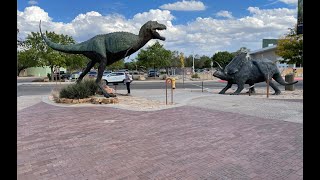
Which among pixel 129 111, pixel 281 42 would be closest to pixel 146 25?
pixel 129 111

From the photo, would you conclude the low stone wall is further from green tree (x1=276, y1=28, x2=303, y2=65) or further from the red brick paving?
green tree (x1=276, y1=28, x2=303, y2=65)

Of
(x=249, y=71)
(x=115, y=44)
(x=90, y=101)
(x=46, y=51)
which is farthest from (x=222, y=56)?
(x=90, y=101)

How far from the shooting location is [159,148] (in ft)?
17.4

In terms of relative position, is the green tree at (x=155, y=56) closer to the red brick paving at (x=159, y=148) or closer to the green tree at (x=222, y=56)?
the green tree at (x=222, y=56)

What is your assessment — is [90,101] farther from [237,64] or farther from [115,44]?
[237,64]

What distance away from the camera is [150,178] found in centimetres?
386

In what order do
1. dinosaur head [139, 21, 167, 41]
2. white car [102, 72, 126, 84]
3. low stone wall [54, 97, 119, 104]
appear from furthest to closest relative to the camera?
white car [102, 72, 126, 84]
dinosaur head [139, 21, 167, 41]
low stone wall [54, 97, 119, 104]

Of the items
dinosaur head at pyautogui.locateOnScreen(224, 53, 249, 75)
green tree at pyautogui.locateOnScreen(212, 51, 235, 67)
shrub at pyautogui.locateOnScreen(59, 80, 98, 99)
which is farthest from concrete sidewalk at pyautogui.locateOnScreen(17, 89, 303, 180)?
green tree at pyautogui.locateOnScreen(212, 51, 235, 67)

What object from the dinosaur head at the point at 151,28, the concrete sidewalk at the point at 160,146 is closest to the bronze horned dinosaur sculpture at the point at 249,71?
the dinosaur head at the point at 151,28

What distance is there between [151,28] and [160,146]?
910cm

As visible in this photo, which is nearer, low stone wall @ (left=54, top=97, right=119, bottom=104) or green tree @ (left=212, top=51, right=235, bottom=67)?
low stone wall @ (left=54, top=97, right=119, bottom=104)

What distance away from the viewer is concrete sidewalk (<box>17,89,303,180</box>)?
4113 mm
